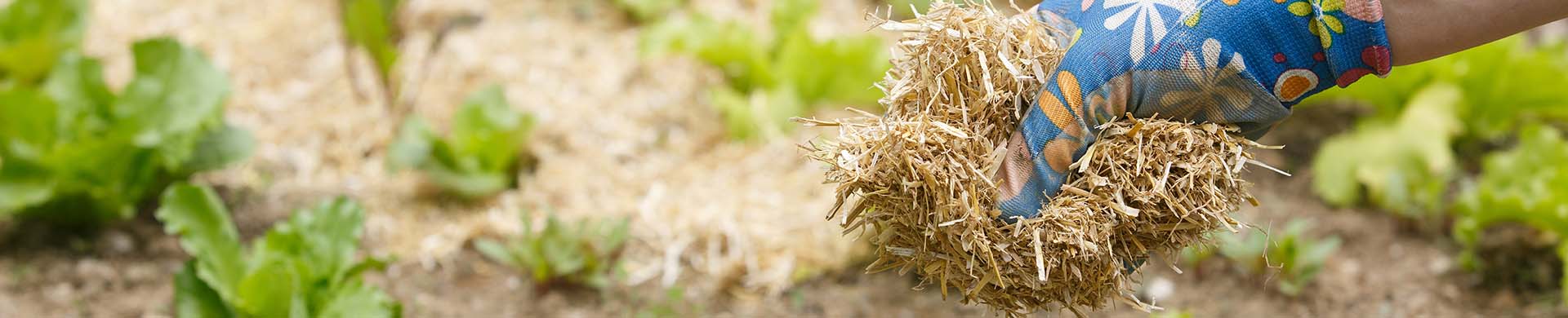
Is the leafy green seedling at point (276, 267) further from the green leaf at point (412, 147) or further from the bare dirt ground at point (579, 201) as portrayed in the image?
the green leaf at point (412, 147)

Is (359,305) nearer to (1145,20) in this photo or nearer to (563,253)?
(563,253)

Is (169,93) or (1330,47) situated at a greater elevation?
(169,93)

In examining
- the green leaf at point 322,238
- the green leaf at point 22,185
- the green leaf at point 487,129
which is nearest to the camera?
the green leaf at point 322,238

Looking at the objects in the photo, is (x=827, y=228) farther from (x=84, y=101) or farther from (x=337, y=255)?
(x=84, y=101)

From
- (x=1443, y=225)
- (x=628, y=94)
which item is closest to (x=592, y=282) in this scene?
(x=628, y=94)

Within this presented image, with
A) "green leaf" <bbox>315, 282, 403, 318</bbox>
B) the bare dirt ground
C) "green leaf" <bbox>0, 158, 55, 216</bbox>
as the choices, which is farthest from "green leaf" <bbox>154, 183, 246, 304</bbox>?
"green leaf" <bbox>0, 158, 55, 216</bbox>

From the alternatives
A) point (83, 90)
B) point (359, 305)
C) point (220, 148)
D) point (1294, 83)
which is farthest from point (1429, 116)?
point (83, 90)

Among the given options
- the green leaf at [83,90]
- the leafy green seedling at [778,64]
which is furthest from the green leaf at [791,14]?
the green leaf at [83,90]
